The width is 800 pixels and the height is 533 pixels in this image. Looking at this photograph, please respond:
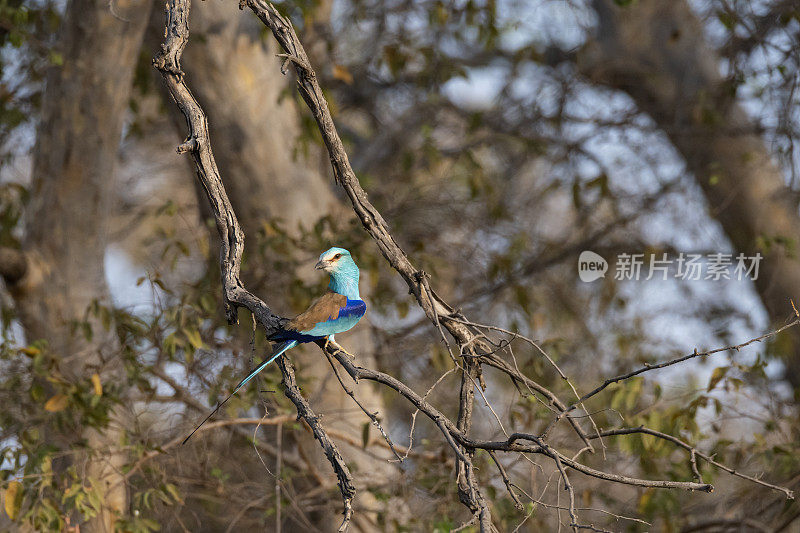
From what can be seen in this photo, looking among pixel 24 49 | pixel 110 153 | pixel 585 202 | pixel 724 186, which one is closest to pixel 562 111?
pixel 585 202

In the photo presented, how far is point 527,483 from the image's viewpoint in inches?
141

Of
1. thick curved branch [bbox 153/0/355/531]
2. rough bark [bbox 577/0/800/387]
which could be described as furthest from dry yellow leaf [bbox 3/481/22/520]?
rough bark [bbox 577/0/800/387]

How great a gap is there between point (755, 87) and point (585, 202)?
1.27 metres

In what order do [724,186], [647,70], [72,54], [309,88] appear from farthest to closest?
1. [647,70]
2. [724,186]
3. [72,54]
4. [309,88]

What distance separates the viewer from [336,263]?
1622mm

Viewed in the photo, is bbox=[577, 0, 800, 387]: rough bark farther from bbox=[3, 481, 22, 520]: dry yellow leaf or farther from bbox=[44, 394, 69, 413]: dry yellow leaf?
bbox=[3, 481, 22, 520]: dry yellow leaf

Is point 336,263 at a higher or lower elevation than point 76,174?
higher

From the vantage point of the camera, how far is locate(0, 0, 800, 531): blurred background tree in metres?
3.07

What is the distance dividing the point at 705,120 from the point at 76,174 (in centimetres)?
308

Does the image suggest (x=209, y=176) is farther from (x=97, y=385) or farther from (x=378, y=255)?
(x=378, y=255)

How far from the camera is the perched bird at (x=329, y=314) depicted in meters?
1.48

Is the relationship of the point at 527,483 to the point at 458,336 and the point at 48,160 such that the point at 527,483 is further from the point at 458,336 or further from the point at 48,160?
the point at 48,160

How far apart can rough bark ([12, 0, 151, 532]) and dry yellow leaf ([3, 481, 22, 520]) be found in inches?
34.2

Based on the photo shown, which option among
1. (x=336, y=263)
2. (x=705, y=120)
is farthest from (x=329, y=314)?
(x=705, y=120)
